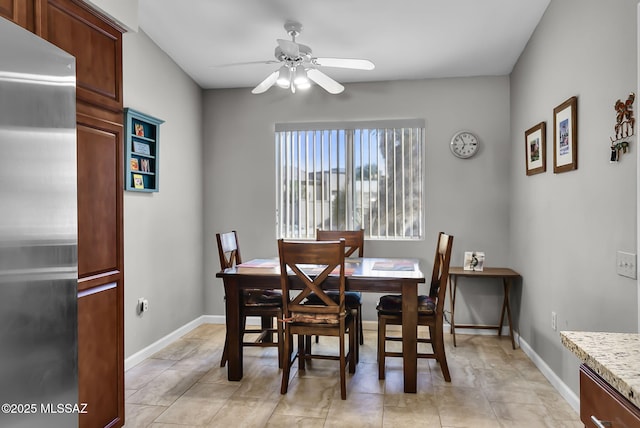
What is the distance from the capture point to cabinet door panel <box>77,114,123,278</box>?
1940mm

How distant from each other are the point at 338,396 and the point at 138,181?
223 centimetres

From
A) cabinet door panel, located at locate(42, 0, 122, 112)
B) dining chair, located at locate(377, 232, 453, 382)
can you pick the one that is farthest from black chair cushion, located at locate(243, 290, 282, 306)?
cabinet door panel, located at locate(42, 0, 122, 112)

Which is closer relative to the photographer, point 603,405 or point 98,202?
point 603,405

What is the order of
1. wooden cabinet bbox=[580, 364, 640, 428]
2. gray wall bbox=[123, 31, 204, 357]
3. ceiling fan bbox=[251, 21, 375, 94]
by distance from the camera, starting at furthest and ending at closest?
gray wall bbox=[123, 31, 204, 357]
ceiling fan bbox=[251, 21, 375, 94]
wooden cabinet bbox=[580, 364, 640, 428]

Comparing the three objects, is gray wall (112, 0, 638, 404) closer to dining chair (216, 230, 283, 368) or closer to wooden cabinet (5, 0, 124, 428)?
dining chair (216, 230, 283, 368)

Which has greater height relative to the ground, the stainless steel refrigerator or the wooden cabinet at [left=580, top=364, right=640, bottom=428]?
the stainless steel refrigerator

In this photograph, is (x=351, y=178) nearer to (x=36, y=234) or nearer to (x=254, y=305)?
(x=254, y=305)

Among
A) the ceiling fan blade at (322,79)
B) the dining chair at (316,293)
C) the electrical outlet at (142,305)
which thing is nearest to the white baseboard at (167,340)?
the electrical outlet at (142,305)

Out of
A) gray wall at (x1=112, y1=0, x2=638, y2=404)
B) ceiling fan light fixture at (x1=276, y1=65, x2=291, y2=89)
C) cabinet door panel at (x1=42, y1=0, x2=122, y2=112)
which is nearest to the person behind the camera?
cabinet door panel at (x1=42, y1=0, x2=122, y2=112)

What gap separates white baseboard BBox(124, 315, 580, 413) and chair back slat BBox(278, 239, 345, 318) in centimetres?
145

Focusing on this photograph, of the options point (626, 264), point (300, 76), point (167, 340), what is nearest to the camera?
point (626, 264)

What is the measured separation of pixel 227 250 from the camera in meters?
3.43

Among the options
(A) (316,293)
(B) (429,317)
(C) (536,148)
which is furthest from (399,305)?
(C) (536,148)

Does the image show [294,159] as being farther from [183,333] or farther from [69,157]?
[69,157]
